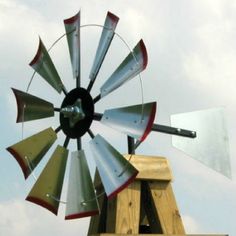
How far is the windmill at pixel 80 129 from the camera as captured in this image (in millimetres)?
3660

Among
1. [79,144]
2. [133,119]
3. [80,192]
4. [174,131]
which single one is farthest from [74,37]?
[80,192]

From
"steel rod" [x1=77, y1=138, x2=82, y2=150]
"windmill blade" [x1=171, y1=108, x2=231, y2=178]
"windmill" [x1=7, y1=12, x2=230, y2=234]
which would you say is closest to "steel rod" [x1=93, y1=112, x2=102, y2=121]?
"windmill" [x1=7, y1=12, x2=230, y2=234]

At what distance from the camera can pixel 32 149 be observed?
411cm

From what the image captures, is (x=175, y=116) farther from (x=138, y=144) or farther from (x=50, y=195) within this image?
(x=50, y=195)

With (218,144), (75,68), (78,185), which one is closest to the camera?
(78,185)

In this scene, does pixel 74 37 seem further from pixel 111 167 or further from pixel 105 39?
pixel 111 167

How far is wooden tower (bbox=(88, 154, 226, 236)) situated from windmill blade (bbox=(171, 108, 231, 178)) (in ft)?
1.13

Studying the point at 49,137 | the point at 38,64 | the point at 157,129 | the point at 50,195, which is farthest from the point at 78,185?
the point at 38,64

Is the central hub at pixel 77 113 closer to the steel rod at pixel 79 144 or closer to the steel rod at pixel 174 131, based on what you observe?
the steel rod at pixel 79 144

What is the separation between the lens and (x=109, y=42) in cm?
410

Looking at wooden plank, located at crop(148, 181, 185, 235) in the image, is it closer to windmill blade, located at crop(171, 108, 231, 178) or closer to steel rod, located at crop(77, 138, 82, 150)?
windmill blade, located at crop(171, 108, 231, 178)

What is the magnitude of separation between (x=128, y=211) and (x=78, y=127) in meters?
0.72

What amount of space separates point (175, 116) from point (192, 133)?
20 cm

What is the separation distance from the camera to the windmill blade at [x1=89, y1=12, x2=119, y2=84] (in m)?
4.11
